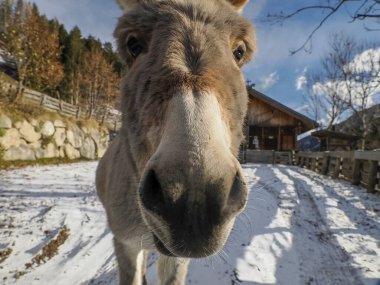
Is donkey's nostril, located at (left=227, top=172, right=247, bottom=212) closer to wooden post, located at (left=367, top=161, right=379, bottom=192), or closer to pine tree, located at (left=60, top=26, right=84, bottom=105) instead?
wooden post, located at (left=367, top=161, right=379, bottom=192)

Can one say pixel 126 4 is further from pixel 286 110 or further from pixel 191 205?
pixel 286 110

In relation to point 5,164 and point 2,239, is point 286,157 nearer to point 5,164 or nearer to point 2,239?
point 5,164

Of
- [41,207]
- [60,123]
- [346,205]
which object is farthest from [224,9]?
[60,123]

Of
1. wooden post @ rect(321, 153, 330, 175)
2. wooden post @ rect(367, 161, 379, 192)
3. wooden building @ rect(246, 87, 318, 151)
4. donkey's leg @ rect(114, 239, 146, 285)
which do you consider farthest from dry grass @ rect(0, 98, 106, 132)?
wooden building @ rect(246, 87, 318, 151)

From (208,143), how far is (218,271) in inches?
109

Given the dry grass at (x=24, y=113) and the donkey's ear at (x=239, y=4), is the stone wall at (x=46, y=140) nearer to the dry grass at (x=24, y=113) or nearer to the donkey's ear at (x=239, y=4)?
the dry grass at (x=24, y=113)

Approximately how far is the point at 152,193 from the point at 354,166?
11007mm

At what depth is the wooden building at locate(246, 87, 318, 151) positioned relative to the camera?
2634 centimetres

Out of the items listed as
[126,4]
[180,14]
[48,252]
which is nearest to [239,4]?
[126,4]

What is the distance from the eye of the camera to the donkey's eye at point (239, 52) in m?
2.14

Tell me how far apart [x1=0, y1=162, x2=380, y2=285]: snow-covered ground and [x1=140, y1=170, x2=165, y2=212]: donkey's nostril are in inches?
39.1

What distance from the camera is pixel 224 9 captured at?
201 centimetres

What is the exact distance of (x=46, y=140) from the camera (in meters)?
14.5

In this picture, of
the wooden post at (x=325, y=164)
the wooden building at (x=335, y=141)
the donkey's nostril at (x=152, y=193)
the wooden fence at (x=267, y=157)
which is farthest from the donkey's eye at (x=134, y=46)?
the wooden building at (x=335, y=141)
